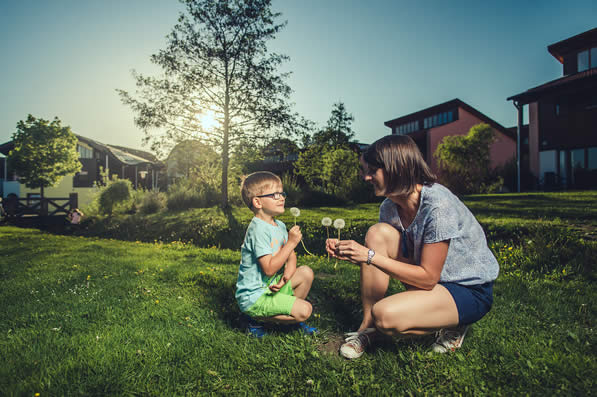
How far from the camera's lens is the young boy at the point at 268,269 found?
90.7 inches

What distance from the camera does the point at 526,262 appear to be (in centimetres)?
432

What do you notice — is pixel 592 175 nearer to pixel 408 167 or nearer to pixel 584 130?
pixel 584 130

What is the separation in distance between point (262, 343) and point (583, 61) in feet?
73.0

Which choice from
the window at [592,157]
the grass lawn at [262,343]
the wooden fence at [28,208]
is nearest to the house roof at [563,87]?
the window at [592,157]

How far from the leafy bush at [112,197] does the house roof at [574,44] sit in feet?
74.7

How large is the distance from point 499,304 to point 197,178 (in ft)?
46.9

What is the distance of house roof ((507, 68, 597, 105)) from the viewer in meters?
14.4

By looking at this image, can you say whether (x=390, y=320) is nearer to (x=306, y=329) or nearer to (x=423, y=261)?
(x=423, y=261)

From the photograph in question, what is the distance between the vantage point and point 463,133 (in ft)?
90.6

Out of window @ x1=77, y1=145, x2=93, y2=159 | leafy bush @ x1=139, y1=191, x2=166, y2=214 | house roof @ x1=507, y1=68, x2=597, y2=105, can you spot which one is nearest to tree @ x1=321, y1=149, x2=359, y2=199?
leafy bush @ x1=139, y1=191, x2=166, y2=214

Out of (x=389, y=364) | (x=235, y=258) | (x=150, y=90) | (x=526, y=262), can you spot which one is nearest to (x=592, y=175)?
(x=526, y=262)

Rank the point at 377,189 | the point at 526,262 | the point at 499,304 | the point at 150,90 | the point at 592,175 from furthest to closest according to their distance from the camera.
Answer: the point at 592,175 < the point at 150,90 < the point at 526,262 < the point at 499,304 < the point at 377,189

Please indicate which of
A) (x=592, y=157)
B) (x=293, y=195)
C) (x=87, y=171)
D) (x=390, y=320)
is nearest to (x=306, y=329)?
(x=390, y=320)

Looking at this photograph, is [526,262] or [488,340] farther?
[526,262]
